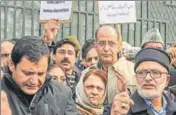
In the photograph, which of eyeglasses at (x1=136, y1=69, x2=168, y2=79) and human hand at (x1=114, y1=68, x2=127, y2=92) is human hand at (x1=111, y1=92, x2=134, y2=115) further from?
human hand at (x1=114, y1=68, x2=127, y2=92)

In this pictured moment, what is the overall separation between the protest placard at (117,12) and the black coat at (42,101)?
214cm

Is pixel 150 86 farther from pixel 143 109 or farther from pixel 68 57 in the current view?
pixel 68 57

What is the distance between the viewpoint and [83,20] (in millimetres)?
9609

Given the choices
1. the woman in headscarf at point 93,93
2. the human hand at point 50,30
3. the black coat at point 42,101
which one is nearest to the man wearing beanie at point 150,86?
the black coat at point 42,101

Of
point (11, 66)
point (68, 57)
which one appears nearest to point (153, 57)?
point (11, 66)

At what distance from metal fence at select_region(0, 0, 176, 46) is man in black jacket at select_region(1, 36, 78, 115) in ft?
13.0

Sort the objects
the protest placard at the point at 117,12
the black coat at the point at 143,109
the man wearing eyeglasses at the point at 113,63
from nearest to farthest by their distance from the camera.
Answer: the black coat at the point at 143,109, the man wearing eyeglasses at the point at 113,63, the protest placard at the point at 117,12

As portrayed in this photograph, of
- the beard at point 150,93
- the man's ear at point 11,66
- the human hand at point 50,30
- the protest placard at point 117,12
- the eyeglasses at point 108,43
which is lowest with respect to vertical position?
the beard at point 150,93

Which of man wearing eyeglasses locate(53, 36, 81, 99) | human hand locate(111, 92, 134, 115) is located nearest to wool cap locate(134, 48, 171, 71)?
human hand locate(111, 92, 134, 115)

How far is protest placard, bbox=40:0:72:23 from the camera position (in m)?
5.96

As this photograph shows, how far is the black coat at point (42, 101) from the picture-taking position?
3369 millimetres

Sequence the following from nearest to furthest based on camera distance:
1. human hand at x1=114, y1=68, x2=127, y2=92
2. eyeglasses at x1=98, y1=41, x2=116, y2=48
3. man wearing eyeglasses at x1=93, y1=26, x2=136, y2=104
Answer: human hand at x1=114, y1=68, x2=127, y2=92, man wearing eyeglasses at x1=93, y1=26, x2=136, y2=104, eyeglasses at x1=98, y1=41, x2=116, y2=48

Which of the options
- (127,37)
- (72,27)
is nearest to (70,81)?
(72,27)

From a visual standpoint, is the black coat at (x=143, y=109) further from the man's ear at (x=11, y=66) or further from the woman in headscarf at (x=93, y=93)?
the man's ear at (x=11, y=66)
